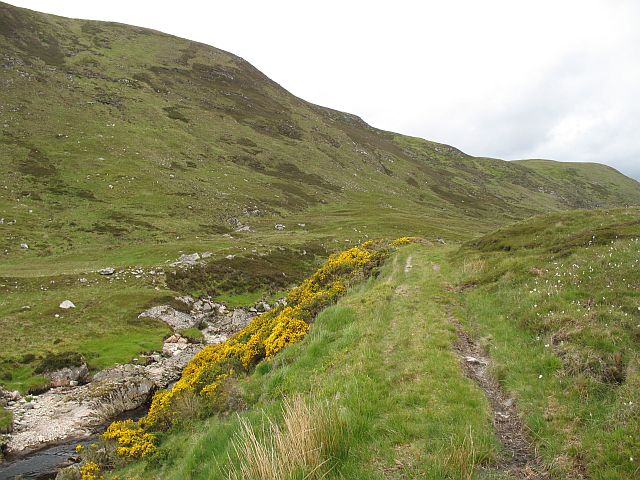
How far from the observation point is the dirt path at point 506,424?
7574 mm

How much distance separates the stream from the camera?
63.4 ft

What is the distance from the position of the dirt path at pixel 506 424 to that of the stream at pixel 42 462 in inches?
771

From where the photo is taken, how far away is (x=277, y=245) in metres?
66.1

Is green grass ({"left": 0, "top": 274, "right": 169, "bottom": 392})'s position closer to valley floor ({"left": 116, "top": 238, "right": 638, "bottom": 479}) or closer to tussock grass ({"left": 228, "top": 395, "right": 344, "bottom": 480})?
valley floor ({"left": 116, "top": 238, "right": 638, "bottom": 479})

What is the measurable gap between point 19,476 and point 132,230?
4960 cm

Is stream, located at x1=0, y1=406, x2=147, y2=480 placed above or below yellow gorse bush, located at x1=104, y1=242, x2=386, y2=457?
below

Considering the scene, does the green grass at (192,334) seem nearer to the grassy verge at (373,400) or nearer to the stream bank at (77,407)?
the stream bank at (77,407)

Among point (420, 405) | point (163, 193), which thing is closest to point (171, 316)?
point (420, 405)

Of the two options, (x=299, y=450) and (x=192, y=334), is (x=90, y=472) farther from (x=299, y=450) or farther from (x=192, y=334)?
(x=192, y=334)

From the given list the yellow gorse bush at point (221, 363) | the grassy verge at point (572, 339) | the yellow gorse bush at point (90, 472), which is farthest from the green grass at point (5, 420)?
the grassy verge at point (572, 339)

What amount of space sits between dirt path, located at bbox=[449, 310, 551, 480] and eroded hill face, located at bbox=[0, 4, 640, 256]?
57664 mm

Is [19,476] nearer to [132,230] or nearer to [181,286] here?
[181,286]

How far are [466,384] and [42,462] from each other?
21566mm

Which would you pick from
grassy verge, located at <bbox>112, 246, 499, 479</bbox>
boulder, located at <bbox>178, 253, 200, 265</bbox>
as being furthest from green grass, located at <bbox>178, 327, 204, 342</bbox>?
grassy verge, located at <bbox>112, 246, 499, 479</bbox>
